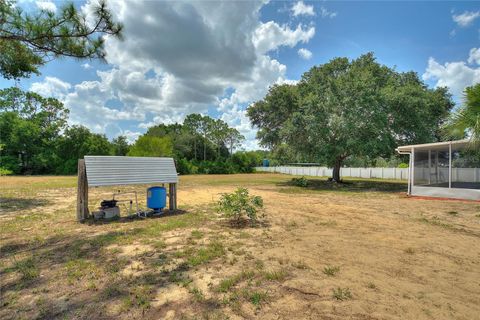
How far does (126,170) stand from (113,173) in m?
0.40

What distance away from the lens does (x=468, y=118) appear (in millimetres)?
6488

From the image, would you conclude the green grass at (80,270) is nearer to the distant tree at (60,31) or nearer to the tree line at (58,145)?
the distant tree at (60,31)

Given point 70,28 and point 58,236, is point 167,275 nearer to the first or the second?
point 58,236

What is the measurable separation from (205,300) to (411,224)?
20.7 ft

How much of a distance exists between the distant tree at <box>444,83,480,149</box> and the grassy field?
2.36 metres

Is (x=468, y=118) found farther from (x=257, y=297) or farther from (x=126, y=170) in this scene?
(x=126, y=170)

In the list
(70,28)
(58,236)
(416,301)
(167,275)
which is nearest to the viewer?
(416,301)

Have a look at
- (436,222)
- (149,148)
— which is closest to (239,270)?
(436,222)

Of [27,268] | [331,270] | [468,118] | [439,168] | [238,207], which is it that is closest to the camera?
[331,270]

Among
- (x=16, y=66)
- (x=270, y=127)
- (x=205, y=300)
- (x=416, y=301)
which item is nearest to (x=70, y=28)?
(x=16, y=66)

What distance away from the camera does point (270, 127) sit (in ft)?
87.7

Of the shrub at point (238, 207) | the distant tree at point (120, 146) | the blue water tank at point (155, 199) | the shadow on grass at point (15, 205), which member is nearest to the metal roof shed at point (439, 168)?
the shrub at point (238, 207)

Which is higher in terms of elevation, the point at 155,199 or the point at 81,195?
the point at 81,195

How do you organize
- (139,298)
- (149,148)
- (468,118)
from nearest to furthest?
1. (139,298)
2. (468,118)
3. (149,148)
